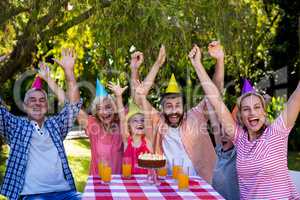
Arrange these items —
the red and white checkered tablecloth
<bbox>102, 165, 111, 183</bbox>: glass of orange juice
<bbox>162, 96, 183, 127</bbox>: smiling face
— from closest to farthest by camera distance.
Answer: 1. the red and white checkered tablecloth
2. <bbox>102, 165, 111, 183</bbox>: glass of orange juice
3. <bbox>162, 96, 183, 127</bbox>: smiling face

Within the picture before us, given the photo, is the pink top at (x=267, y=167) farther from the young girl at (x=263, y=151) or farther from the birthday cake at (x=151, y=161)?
the birthday cake at (x=151, y=161)

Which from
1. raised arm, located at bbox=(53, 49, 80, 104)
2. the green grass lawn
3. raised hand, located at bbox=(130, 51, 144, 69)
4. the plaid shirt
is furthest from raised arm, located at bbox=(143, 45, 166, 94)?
the green grass lawn

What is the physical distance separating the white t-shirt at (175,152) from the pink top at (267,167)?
1.87 ft

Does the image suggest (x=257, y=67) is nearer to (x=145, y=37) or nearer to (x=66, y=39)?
(x=66, y=39)

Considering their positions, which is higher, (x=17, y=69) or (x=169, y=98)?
(x=17, y=69)

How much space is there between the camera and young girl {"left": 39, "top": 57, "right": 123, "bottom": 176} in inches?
159

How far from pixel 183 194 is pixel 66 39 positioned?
4937mm

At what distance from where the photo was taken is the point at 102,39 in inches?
189

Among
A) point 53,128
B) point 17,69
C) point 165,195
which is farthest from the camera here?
point 17,69

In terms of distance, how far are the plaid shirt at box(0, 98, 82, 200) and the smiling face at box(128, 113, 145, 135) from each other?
1.67 feet

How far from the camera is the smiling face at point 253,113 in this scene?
3205 millimetres

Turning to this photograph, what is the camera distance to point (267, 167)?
10.0 feet

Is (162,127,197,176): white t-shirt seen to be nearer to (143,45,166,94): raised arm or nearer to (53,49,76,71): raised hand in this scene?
(143,45,166,94): raised arm

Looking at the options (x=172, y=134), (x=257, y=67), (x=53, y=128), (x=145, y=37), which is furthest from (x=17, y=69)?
(x=257, y=67)
